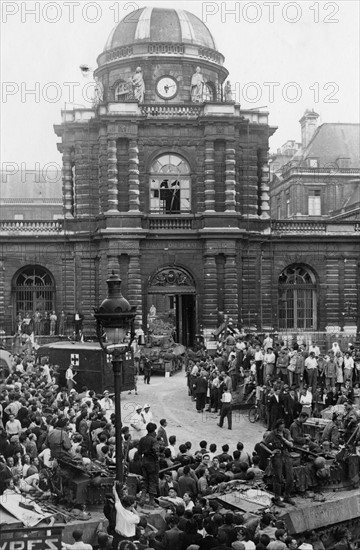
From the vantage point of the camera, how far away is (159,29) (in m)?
40.4

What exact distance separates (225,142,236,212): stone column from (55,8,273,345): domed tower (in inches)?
2.1

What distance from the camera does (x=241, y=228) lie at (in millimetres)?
38344

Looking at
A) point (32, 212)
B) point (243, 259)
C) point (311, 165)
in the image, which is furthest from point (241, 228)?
point (32, 212)

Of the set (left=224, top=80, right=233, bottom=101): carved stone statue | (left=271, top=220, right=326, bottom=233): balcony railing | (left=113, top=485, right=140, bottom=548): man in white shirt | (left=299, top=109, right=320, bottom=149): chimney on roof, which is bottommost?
(left=113, top=485, right=140, bottom=548): man in white shirt

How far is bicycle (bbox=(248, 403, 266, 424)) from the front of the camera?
22.7m

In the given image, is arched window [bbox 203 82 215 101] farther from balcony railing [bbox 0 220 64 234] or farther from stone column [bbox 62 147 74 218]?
balcony railing [bbox 0 220 64 234]

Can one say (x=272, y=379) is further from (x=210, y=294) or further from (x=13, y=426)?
(x=210, y=294)

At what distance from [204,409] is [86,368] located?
4.55 metres

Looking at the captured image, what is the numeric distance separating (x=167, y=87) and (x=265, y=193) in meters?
8.18

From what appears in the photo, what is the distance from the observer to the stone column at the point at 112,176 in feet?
120

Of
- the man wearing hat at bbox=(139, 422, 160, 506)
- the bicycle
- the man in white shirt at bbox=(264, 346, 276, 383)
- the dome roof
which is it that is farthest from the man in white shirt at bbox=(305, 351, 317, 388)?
the dome roof

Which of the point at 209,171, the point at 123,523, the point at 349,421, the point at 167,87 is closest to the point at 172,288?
the point at 209,171

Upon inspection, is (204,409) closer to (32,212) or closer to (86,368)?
(86,368)

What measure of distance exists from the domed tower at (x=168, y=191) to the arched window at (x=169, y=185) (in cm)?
5
